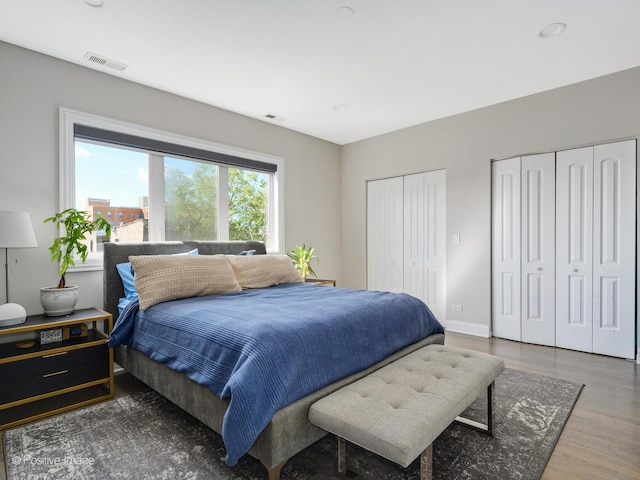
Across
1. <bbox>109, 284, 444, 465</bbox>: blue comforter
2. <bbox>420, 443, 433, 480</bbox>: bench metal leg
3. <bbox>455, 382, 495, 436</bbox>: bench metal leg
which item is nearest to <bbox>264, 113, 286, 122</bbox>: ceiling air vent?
<bbox>109, 284, 444, 465</bbox>: blue comforter

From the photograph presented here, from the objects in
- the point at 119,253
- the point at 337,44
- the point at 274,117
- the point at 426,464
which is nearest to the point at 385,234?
the point at 274,117

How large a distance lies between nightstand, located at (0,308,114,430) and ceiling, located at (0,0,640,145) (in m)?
2.11

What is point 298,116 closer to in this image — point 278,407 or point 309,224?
point 309,224

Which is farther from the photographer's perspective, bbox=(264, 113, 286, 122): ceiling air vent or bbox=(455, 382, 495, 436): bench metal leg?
bbox=(264, 113, 286, 122): ceiling air vent

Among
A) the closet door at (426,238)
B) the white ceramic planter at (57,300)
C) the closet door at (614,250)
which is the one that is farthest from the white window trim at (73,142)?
the closet door at (614,250)

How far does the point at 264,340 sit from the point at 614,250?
359 centimetres

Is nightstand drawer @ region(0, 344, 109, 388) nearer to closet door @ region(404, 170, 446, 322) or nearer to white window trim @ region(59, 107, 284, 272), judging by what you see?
white window trim @ region(59, 107, 284, 272)

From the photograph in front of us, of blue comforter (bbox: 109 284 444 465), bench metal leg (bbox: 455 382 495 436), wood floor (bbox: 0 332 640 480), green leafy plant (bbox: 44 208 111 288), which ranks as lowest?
wood floor (bbox: 0 332 640 480)

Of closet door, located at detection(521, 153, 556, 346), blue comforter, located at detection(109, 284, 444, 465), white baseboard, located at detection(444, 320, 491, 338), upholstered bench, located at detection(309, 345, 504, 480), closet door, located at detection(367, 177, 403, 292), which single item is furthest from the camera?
closet door, located at detection(367, 177, 403, 292)

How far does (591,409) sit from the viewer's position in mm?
2357

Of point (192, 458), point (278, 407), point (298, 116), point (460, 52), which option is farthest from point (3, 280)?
point (460, 52)

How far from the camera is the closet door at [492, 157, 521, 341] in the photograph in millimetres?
4004

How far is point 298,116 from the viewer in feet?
14.5

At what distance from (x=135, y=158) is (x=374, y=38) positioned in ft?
8.28
